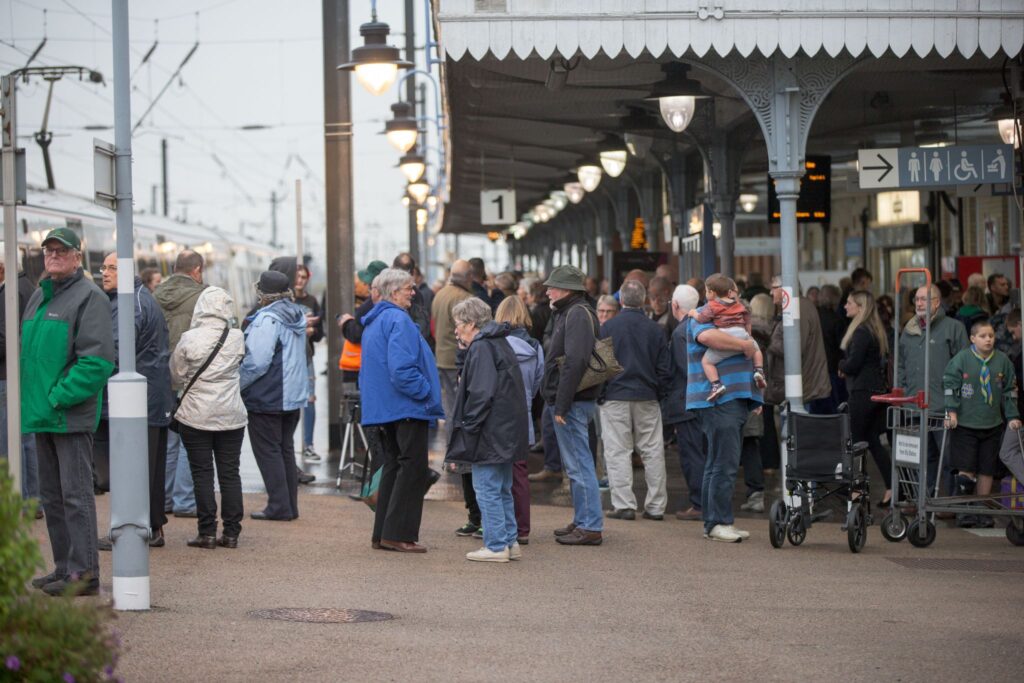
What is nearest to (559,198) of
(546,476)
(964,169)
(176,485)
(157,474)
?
(546,476)

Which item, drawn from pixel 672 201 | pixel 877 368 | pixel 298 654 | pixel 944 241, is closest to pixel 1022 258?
pixel 877 368

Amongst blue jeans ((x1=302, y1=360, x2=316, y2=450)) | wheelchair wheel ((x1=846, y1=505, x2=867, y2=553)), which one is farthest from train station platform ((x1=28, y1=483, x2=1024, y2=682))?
blue jeans ((x1=302, y1=360, x2=316, y2=450))

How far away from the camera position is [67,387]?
25.6 ft

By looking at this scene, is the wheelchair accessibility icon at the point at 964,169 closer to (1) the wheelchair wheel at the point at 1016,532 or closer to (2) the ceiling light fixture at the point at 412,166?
(1) the wheelchair wheel at the point at 1016,532

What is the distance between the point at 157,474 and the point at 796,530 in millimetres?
4385

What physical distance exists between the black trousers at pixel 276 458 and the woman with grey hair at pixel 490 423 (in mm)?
1981

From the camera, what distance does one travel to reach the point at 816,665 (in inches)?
268

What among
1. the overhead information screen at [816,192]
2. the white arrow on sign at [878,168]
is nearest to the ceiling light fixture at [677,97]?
the white arrow on sign at [878,168]

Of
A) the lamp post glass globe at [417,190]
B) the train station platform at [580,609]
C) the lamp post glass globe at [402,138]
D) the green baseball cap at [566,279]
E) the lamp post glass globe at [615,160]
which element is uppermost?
the lamp post glass globe at [402,138]

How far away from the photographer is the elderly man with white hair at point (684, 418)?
12062 mm

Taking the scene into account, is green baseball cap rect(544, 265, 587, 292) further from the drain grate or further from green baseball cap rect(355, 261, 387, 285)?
green baseball cap rect(355, 261, 387, 285)

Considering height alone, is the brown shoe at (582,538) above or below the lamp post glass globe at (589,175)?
below

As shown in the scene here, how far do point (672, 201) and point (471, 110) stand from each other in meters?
5.57

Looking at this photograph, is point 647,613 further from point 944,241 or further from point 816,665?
point 944,241
